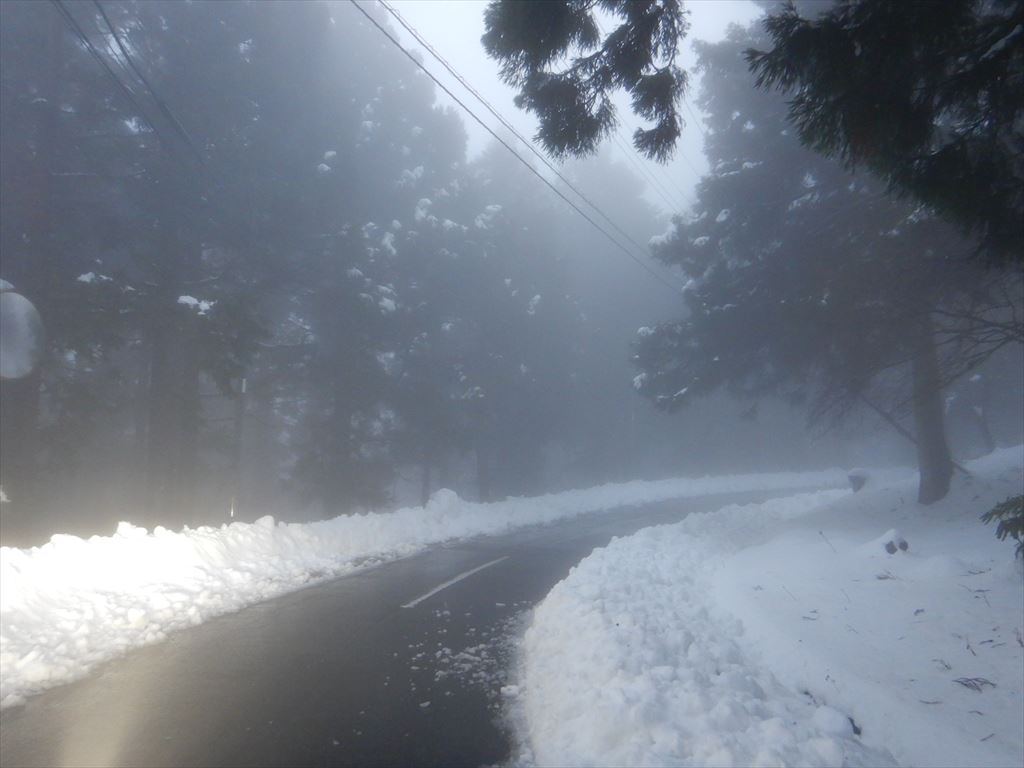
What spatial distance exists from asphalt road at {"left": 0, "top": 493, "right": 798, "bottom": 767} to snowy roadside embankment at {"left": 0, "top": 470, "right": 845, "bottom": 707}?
0.43 metres

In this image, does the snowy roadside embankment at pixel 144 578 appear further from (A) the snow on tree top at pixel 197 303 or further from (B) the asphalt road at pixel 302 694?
(A) the snow on tree top at pixel 197 303

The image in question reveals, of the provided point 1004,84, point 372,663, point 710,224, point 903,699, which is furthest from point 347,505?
point 1004,84

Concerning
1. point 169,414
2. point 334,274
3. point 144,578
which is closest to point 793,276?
point 144,578

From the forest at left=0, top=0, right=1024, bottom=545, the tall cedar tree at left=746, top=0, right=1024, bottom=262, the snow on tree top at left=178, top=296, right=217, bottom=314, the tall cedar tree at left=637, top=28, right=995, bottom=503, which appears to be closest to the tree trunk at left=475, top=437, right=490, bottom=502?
the forest at left=0, top=0, right=1024, bottom=545

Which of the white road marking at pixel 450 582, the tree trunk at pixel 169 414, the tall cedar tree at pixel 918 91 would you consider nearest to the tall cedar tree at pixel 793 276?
the tall cedar tree at pixel 918 91

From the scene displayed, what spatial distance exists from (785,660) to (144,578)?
7913mm

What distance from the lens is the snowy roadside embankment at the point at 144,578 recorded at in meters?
7.23

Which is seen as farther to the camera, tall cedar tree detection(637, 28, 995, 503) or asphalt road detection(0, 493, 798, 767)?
tall cedar tree detection(637, 28, 995, 503)

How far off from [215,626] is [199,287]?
522 inches

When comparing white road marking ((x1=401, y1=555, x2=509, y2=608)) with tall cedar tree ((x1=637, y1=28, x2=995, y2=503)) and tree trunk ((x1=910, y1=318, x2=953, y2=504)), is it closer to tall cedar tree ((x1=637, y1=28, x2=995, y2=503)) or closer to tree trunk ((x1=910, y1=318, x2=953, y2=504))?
tall cedar tree ((x1=637, y1=28, x2=995, y2=503))

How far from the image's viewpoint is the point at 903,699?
260 inches

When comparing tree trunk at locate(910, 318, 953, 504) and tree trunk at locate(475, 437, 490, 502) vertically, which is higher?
tree trunk at locate(475, 437, 490, 502)

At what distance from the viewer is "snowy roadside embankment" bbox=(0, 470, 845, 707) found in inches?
285

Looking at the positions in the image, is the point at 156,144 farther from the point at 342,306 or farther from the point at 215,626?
the point at 215,626
